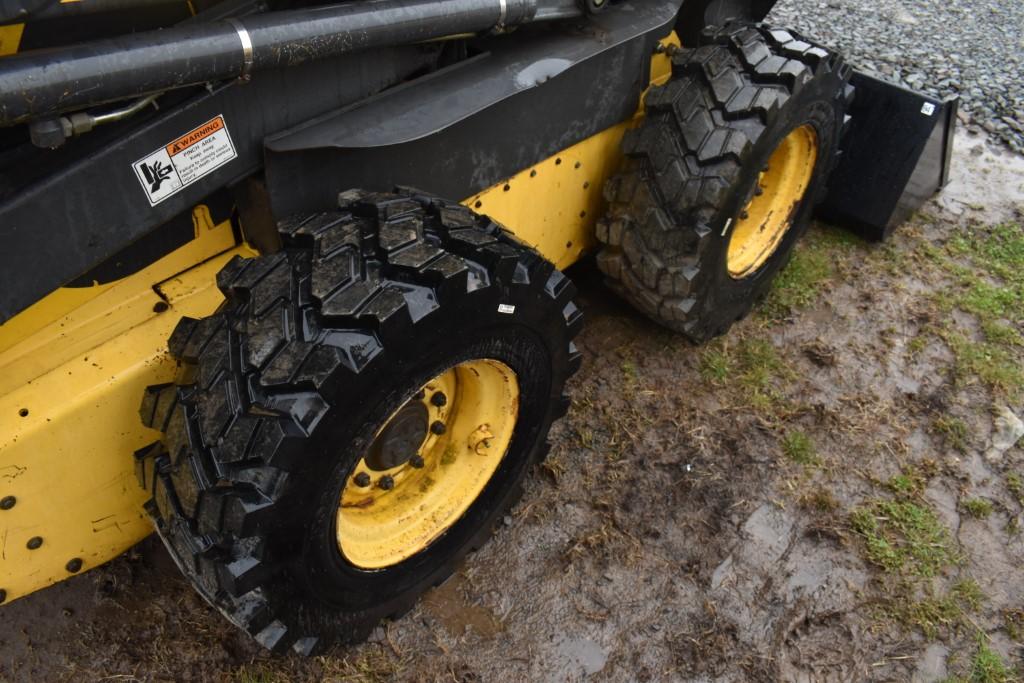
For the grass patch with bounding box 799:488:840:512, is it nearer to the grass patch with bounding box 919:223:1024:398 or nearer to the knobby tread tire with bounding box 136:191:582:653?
the grass patch with bounding box 919:223:1024:398

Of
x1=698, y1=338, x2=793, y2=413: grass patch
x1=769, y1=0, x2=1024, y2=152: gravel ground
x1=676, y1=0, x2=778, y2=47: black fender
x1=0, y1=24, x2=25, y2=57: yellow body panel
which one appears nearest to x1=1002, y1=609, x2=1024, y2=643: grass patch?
x1=698, y1=338, x2=793, y2=413: grass patch

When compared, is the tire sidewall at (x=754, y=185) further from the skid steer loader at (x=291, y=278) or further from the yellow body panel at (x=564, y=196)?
the yellow body panel at (x=564, y=196)

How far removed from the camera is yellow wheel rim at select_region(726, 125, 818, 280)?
336 cm

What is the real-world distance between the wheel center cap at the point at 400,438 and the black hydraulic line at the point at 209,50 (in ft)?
2.88

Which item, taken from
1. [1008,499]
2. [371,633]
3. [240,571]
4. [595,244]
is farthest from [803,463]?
[240,571]

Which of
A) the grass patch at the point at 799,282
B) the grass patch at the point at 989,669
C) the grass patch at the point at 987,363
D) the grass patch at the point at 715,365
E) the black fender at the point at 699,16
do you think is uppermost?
the black fender at the point at 699,16

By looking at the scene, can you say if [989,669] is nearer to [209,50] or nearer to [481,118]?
[481,118]

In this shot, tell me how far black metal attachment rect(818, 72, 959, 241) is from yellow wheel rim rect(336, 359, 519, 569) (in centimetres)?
245

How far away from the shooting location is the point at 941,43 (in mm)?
5961

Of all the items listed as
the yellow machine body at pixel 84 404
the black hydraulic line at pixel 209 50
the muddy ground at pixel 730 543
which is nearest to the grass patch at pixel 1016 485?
the muddy ground at pixel 730 543

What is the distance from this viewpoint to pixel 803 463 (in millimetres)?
3021

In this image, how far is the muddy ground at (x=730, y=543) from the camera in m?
2.44

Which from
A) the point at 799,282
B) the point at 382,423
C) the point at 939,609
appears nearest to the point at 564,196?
the point at 382,423

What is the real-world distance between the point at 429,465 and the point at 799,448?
1408 mm
